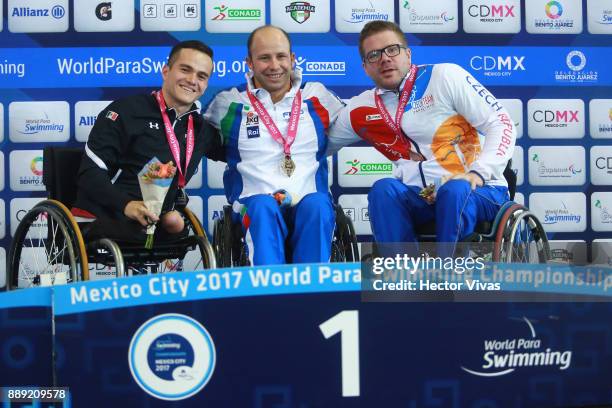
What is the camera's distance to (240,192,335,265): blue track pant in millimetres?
3064

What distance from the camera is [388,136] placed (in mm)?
3584

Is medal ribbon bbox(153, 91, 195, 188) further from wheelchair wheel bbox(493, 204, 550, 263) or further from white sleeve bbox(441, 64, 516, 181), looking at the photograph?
wheelchair wheel bbox(493, 204, 550, 263)

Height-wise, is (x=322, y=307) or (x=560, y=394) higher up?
(x=322, y=307)

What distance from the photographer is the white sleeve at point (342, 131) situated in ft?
11.8

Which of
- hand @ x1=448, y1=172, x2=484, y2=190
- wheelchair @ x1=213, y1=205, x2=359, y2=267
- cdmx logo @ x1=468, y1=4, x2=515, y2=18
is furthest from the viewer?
cdmx logo @ x1=468, y1=4, x2=515, y2=18

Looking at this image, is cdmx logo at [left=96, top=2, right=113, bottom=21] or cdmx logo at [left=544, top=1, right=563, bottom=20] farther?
cdmx logo at [left=544, top=1, right=563, bottom=20]

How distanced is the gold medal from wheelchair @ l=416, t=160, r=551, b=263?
32.4 inches

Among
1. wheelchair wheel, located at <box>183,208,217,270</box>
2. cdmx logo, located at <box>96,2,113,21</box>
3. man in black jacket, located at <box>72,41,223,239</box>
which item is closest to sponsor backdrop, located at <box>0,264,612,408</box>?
wheelchair wheel, located at <box>183,208,217,270</box>

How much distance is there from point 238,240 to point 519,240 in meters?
1.13

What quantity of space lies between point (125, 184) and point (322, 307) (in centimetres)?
182

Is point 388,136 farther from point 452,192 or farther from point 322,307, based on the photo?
point 322,307

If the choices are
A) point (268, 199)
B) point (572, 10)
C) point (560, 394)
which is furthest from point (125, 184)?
point (572, 10)

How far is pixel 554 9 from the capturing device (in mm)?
4824

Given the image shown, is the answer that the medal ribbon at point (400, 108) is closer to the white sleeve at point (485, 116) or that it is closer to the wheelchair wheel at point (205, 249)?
the white sleeve at point (485, 116)
